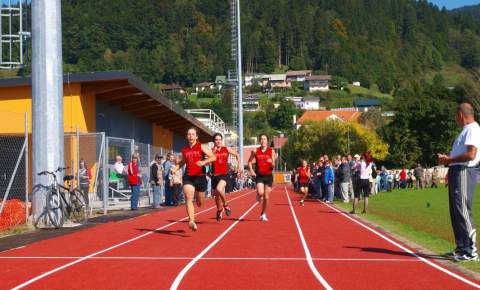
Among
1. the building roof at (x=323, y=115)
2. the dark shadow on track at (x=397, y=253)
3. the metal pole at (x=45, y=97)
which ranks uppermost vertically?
the building roof at (x=323, y=115)

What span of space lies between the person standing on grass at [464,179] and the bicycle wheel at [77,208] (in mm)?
10210

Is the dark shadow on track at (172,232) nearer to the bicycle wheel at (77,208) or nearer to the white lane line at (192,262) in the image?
the white lane line at (192,262)

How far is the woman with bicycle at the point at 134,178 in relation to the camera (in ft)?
78.0

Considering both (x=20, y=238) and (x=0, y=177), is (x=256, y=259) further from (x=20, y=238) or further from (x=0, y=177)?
(x=0, y=177)

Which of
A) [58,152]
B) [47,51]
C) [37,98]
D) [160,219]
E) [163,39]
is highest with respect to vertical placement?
[163,39]

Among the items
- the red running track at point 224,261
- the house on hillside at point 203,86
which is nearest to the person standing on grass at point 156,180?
the red running track at point 224,261

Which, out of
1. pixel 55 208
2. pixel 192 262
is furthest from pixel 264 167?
pixel 192 262

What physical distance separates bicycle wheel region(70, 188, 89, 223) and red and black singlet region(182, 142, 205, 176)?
4.20 metres

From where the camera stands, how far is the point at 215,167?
16.9 meters

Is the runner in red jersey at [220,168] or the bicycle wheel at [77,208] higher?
the runner in red jersey at [220,168]

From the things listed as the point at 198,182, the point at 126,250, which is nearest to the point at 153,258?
the point at 126,250

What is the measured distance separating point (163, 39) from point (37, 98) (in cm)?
15977

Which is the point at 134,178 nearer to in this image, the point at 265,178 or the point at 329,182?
the point at 265,178

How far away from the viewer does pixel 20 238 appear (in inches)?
575
